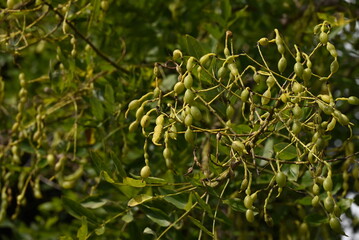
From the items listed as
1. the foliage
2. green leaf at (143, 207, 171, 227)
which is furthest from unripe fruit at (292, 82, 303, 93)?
green leaf at (143, 207, 171, 227)

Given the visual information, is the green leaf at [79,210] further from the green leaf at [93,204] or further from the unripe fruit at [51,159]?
the unripe fruit at [51,159]

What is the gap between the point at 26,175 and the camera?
6.09 ft

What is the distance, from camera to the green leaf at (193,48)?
1.24 metres

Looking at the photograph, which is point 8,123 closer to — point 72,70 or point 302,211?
point 72,70

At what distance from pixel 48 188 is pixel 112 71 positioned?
1039 mm

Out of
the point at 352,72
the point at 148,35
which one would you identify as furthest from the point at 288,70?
the point at 148,35

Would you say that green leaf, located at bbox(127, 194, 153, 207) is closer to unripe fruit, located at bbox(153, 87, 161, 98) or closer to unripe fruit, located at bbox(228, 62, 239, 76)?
unripe fruit, located at bbox(153, 87, 161, 98)

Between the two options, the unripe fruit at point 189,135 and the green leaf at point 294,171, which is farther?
the green leaf at point 294,171

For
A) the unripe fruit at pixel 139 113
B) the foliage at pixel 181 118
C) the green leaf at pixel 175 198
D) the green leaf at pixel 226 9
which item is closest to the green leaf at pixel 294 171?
the foliage at pixel 181 118

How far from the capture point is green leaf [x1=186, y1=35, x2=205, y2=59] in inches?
49.0

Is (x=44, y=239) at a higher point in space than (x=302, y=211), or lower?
lower

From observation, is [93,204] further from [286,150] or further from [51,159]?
[286,150]

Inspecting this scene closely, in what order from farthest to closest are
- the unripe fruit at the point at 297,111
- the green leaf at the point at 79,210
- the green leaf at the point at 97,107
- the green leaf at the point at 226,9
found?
the green leaf at the point at 226,9, the green leaf at the point at 97,107, the green leaf at the point at 79,210, the unripe fruit at the point at 297,111

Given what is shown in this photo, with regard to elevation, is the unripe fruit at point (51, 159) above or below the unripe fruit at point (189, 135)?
below
